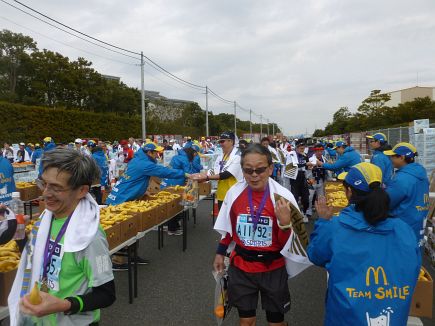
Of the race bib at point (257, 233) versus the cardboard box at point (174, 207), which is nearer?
the race bib at point (257, 233)

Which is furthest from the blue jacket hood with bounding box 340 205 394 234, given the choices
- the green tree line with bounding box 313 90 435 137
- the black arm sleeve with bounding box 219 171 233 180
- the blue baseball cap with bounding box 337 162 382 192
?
the green tree line with bounding box 313 90 435 137

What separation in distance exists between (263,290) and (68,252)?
4.89 ft

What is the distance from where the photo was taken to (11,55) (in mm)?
30641

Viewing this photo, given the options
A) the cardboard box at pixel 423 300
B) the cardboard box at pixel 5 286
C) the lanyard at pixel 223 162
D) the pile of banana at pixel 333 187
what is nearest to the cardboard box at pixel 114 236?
the cardboard box at pixel 5 286

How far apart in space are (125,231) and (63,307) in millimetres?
2742

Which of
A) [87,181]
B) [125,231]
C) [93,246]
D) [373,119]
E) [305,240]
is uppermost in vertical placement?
[373,119]

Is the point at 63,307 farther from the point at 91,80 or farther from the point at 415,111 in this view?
the point at 415,111

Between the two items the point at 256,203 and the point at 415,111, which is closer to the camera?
the point at 256,203

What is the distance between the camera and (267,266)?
2658 mm

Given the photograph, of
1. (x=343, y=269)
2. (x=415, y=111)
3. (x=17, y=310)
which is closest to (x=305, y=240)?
(x=343, y=269)

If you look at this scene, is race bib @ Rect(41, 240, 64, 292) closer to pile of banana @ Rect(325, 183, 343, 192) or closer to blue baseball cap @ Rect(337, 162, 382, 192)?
blue baseball cap @ Rect(337, 162, 382, 192)

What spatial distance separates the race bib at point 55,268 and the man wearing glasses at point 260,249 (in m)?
1.34

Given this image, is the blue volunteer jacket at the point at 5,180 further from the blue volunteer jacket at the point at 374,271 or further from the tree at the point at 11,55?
the tree at the point at 11,55

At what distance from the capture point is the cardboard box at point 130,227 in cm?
427
